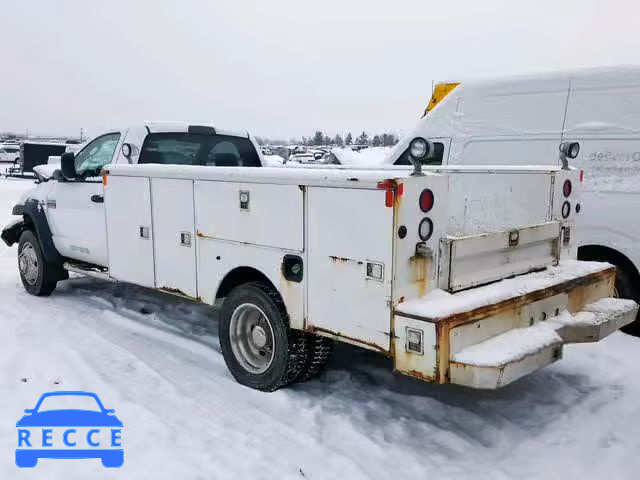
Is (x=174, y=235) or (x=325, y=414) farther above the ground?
(x=174, y=235)

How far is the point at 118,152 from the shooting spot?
6.13 meters

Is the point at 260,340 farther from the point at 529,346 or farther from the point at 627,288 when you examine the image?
the point at 627,288

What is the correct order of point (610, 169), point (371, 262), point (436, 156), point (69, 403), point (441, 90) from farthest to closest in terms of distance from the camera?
1. point (441, 90)
2. point (436, 156)
3. point (610, 169)
4. point (69, 403)
5. point (371, 262)

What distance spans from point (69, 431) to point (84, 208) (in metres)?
3.30

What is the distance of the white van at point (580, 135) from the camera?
575 cm

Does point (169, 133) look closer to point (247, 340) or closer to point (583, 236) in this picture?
point (247, 340)

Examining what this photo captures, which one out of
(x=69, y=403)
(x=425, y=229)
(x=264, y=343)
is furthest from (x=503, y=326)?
(x=69, y=403)

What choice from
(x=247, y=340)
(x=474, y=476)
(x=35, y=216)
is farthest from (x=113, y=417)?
(x=35, y=216)

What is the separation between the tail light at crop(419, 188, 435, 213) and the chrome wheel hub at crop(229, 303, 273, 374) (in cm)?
153

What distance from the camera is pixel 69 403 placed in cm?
407

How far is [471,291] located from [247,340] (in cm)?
180

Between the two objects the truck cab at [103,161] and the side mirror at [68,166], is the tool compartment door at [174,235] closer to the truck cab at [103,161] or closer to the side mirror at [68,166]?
the truck cab at [103,161]

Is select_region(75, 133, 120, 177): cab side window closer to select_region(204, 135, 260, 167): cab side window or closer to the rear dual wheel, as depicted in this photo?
select_region(204, 135, 260, 167): cab side window

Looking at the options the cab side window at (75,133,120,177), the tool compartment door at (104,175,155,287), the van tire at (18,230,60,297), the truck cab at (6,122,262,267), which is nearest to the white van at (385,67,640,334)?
the truck cab at (6,122,262,267)
